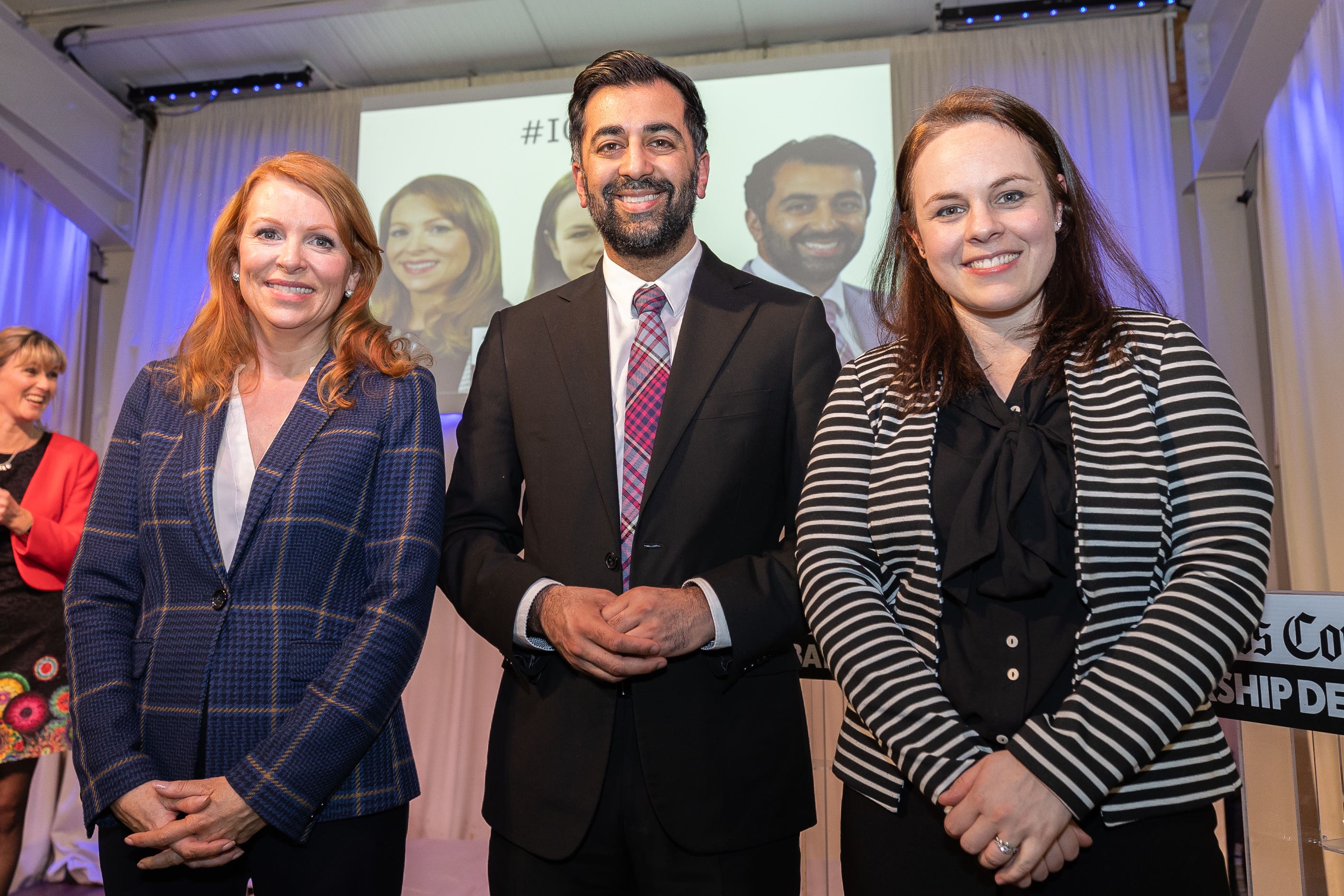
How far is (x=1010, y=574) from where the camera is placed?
1.26 metres

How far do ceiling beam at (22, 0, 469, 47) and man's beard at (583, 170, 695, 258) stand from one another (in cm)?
357

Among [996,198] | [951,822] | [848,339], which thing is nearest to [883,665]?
[951,822]

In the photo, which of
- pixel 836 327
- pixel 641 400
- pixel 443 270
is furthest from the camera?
pixel 443 270

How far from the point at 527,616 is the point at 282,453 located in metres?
0.49

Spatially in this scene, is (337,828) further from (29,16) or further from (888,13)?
(29,16)

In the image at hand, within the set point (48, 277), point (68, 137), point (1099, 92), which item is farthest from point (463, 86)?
point (1099, 92)

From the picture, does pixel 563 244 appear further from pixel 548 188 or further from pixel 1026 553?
pixel 1026 553

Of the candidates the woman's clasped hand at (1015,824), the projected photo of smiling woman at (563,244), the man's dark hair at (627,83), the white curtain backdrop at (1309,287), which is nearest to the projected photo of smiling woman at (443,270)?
the projected photo of smiling woman at (563,244)

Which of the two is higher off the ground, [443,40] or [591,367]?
[443,40]

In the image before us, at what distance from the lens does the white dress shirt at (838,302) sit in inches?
179

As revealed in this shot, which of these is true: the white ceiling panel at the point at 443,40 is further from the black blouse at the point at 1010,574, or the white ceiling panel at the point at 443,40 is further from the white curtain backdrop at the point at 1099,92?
the black blouse at the point at 1010,574

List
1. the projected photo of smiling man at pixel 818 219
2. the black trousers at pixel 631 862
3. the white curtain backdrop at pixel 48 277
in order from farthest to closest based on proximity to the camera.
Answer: the white curtain backdrop at pixel 48 277 < the projected photo of smiling man at pixel 818 219 < the black trousers at pixel 631 862

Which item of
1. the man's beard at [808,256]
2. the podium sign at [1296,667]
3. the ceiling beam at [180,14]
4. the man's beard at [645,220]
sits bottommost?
the podium sign at [1296,667]

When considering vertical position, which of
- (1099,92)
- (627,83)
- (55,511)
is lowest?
(55,511)
